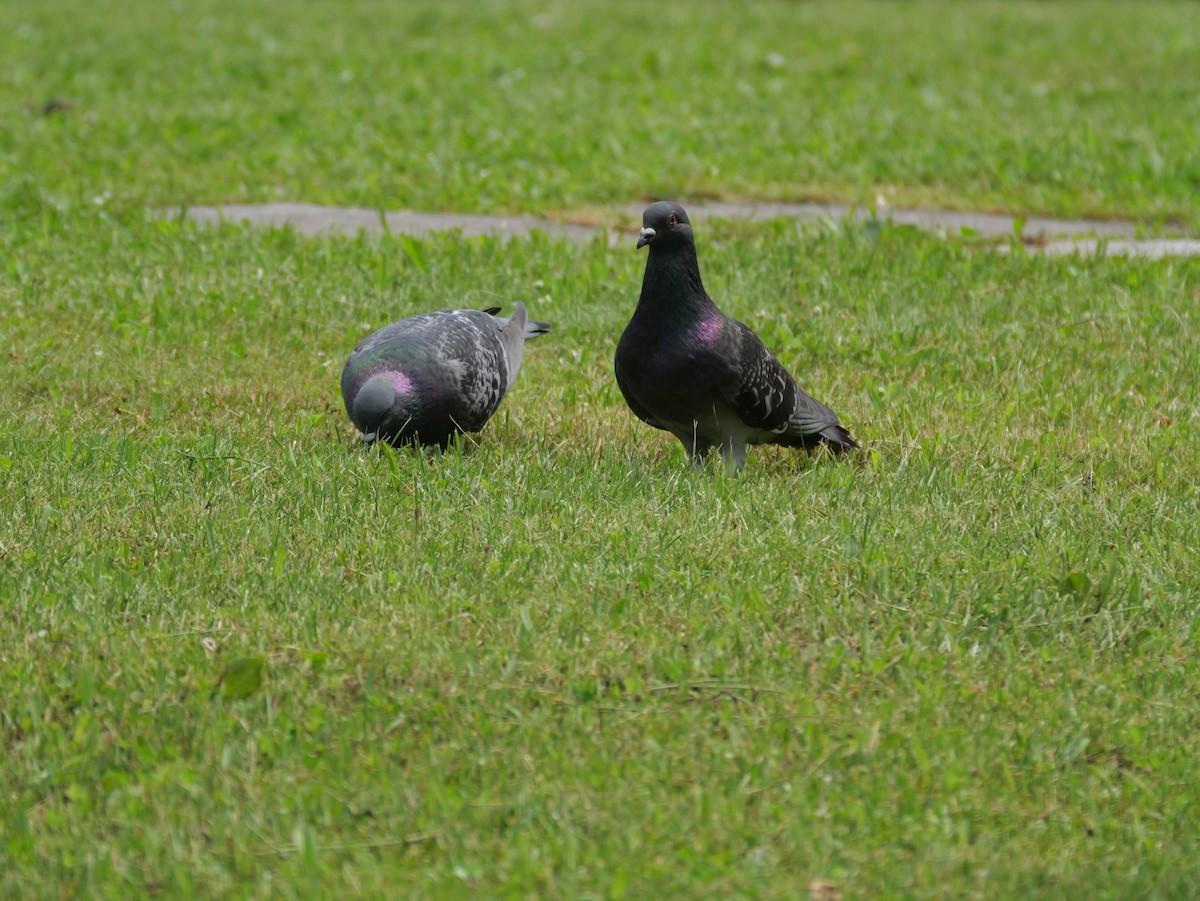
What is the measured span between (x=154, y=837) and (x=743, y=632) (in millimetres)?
1628

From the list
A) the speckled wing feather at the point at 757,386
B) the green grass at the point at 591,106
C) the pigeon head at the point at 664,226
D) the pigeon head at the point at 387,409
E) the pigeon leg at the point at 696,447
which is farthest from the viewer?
the green grass at the point at 591,106

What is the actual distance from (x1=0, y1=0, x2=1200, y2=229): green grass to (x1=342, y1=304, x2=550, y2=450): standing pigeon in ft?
10.6

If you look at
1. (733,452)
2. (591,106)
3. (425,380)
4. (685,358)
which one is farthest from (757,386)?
(591,106)

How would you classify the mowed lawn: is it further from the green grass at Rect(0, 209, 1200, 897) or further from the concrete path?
the concrete path

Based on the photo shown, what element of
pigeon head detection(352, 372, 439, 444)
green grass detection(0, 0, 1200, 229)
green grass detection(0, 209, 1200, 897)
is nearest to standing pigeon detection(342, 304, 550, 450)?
pigeon head detection(352, 372, 439, 444)

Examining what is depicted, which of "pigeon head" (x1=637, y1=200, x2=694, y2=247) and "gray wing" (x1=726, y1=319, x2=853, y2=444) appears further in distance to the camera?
"gray wing" (x1=726, y1=319, x2=853, y2=444)

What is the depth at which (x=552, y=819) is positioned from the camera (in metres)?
3.23

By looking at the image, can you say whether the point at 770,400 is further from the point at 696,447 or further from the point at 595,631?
the point at 595,631

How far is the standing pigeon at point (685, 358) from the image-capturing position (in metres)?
5.12

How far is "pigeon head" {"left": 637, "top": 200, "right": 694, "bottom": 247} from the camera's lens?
5.03 metres

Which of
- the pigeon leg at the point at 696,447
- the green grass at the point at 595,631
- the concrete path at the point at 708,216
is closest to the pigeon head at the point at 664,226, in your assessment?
the pigeon leg at the point at 696,447

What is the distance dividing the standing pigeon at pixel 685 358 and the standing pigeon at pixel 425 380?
61cm

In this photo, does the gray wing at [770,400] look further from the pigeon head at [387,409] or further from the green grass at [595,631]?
the pigeon head at [387,409]

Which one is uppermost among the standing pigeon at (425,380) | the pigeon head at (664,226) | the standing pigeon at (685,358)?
the pigeon head at (664,226)
